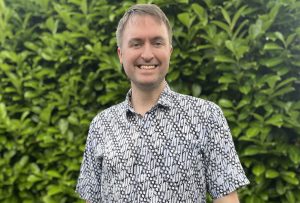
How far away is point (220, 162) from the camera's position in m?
1.87

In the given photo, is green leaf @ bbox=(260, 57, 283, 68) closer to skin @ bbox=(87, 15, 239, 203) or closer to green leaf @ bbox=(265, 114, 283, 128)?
green leaf @ bbox=(265, 114, 283, 128)

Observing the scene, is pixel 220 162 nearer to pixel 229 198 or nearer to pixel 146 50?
pixel 229 198

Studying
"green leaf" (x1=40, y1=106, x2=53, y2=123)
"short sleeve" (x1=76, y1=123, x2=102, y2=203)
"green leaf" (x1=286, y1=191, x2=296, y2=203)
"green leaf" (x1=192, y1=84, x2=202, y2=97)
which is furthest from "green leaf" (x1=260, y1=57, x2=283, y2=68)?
"green leaf" (x1=40, y1=106, x2=53, y2=123)

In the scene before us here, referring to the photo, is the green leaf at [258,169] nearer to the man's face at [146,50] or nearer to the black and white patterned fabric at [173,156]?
the black and white patterned fabric at [173,156]

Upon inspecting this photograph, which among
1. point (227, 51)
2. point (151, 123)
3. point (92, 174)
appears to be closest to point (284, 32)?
point (227, 51)

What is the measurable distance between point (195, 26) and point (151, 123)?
109 cm

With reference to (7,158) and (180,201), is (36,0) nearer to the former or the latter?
(7,158)

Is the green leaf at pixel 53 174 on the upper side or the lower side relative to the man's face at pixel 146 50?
lower

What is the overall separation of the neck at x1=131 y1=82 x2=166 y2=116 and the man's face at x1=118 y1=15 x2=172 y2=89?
7 cm

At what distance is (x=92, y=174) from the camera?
2.18 metres

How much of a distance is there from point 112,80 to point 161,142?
48.5 inches

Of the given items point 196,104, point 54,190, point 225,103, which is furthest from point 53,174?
point 196,104

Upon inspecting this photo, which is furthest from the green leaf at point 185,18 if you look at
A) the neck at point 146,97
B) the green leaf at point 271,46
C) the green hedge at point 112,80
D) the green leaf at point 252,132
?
the neck at point 146,97

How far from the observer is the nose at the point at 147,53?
188 centimetres
